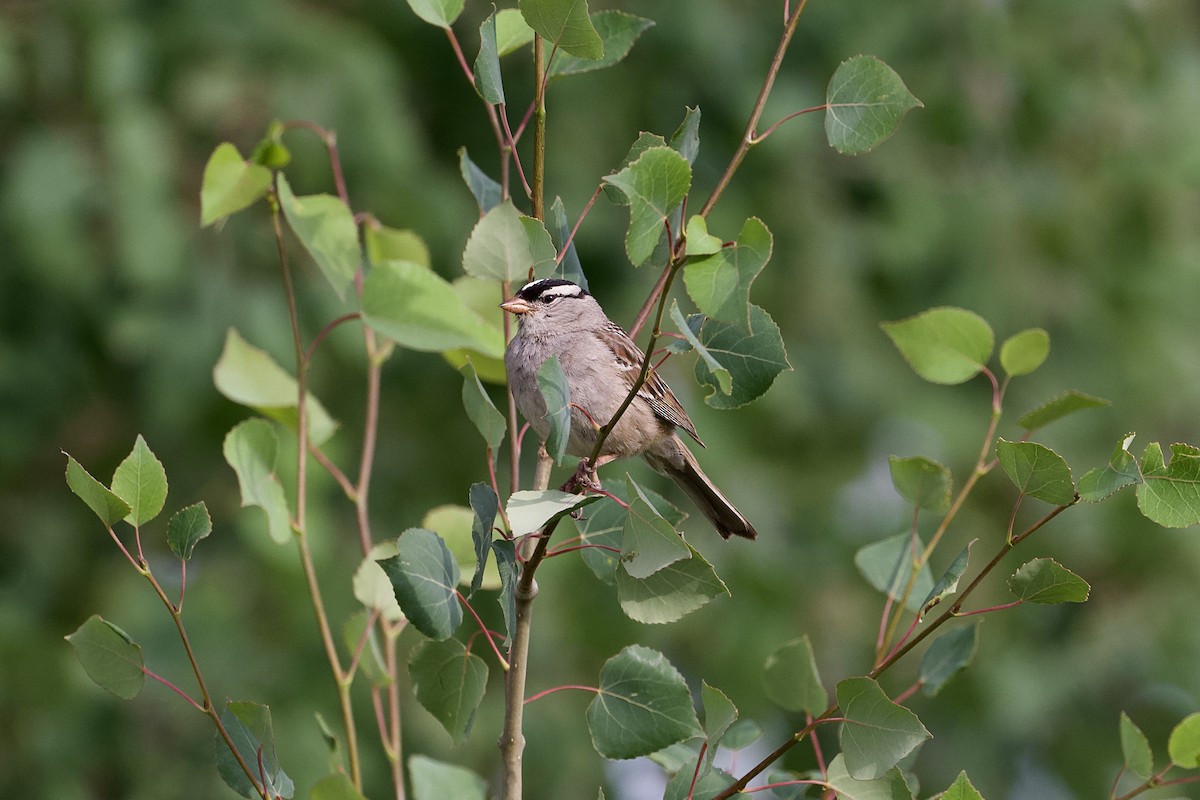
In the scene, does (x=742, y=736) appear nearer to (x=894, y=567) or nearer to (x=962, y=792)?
(x=894, y=567)

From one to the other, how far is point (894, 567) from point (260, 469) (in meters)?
0.91

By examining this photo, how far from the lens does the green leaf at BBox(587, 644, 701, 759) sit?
5.24 feet

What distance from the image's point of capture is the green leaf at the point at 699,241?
1.35 metres

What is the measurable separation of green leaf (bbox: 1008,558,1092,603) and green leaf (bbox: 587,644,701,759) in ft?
1.33

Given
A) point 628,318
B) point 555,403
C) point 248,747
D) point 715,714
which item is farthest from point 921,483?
point 628,318

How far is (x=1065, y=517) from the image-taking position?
657cm

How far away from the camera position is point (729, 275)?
1389mm

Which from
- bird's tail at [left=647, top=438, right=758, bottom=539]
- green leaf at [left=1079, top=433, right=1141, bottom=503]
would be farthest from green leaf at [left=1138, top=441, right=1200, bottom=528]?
bird's tail at [left=647, top=438, right=758, bottom=539]

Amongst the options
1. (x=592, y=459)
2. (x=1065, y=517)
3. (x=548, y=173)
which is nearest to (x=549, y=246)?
(x=592, y=459)

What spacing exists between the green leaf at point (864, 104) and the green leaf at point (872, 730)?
637 mm

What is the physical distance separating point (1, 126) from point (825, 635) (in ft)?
13.9

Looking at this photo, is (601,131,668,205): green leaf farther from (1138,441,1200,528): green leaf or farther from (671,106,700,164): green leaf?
(1138,441,1200,528): green leaf

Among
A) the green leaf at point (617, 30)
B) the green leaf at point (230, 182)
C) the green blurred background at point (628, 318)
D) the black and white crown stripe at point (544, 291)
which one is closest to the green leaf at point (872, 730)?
the green leaf at point (617, 30)

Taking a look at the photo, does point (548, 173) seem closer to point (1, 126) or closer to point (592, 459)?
point (1, 126)
